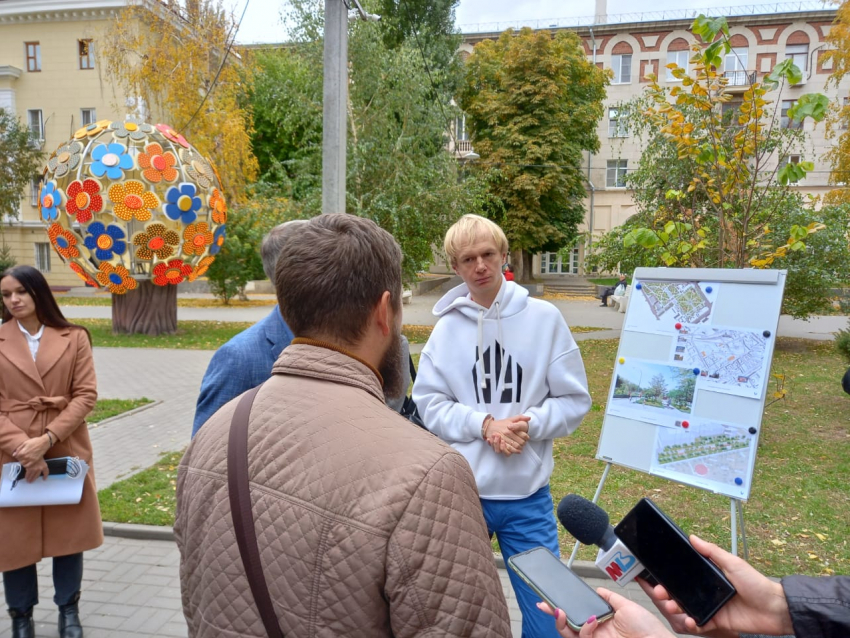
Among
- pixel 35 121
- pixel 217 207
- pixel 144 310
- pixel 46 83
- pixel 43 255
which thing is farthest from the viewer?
pixel 43 255

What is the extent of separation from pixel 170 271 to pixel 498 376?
39.6 feet

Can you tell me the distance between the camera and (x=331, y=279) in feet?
4.36

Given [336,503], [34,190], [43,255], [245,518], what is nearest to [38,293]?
[245,518]

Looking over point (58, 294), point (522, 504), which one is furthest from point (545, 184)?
point (522, 504)

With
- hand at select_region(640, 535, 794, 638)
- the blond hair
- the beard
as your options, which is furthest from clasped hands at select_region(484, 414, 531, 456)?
the beard

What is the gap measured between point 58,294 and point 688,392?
31.9 m

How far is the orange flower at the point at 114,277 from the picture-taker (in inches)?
508

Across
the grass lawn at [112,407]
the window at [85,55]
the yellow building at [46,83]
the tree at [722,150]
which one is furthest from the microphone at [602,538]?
the window at [85,55]

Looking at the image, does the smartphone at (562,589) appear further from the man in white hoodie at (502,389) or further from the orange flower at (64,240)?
the orange flower at (64,240)

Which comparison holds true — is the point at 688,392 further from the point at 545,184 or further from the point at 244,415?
the point at 545,184

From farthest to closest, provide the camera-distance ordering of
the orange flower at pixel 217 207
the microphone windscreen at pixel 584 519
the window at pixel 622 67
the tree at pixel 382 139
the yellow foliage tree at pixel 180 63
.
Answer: the window at pixel 622 67, the yellow foliage tree at pixel 180 63, the tree at pixel 382 139, the orange flower at pixel 217 207, the microphone windscreen at pixel 584 519

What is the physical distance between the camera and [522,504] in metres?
2.69

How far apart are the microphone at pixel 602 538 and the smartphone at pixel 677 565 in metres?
0.06

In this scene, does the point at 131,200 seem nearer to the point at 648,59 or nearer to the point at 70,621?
the point at 70,621
